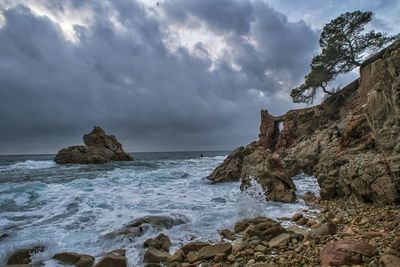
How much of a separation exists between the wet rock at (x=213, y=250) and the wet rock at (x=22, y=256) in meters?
4.03

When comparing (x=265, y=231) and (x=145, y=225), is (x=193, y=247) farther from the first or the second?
(x=145, y=225)

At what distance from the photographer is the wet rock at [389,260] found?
3651 millimetres

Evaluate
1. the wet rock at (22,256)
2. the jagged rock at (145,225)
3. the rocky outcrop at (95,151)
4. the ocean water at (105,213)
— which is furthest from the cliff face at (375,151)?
the rocky outcrop at (95,151)

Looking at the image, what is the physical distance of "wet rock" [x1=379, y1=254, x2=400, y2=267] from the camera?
3651mm

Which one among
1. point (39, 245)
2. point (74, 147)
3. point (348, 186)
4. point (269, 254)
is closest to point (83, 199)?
point (39, 245)

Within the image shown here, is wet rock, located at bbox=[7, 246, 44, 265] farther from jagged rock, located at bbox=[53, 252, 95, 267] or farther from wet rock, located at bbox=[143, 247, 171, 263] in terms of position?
wet rock, located at bbox=[143, 247, 171, 263]

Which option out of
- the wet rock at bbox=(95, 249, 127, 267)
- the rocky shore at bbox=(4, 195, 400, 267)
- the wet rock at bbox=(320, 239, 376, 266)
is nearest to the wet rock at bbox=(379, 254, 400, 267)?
the rocky shore at bbox=(4, 195, 400, 267)

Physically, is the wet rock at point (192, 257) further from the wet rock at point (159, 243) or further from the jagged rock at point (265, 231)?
the jagged rock at point (265, 231)

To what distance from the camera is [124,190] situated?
51.9 ft

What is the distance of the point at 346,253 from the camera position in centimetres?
416

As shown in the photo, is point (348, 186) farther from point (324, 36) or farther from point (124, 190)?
point (324, 36)

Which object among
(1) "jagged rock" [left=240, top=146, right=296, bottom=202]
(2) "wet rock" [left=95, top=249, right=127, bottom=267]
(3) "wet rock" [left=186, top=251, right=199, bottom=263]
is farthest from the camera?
A: (1) "jagged rock" [left=240, top=146, right=296, bottom=202]

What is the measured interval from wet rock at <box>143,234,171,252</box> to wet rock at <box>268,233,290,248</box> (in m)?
2.49

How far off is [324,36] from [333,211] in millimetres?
26301
